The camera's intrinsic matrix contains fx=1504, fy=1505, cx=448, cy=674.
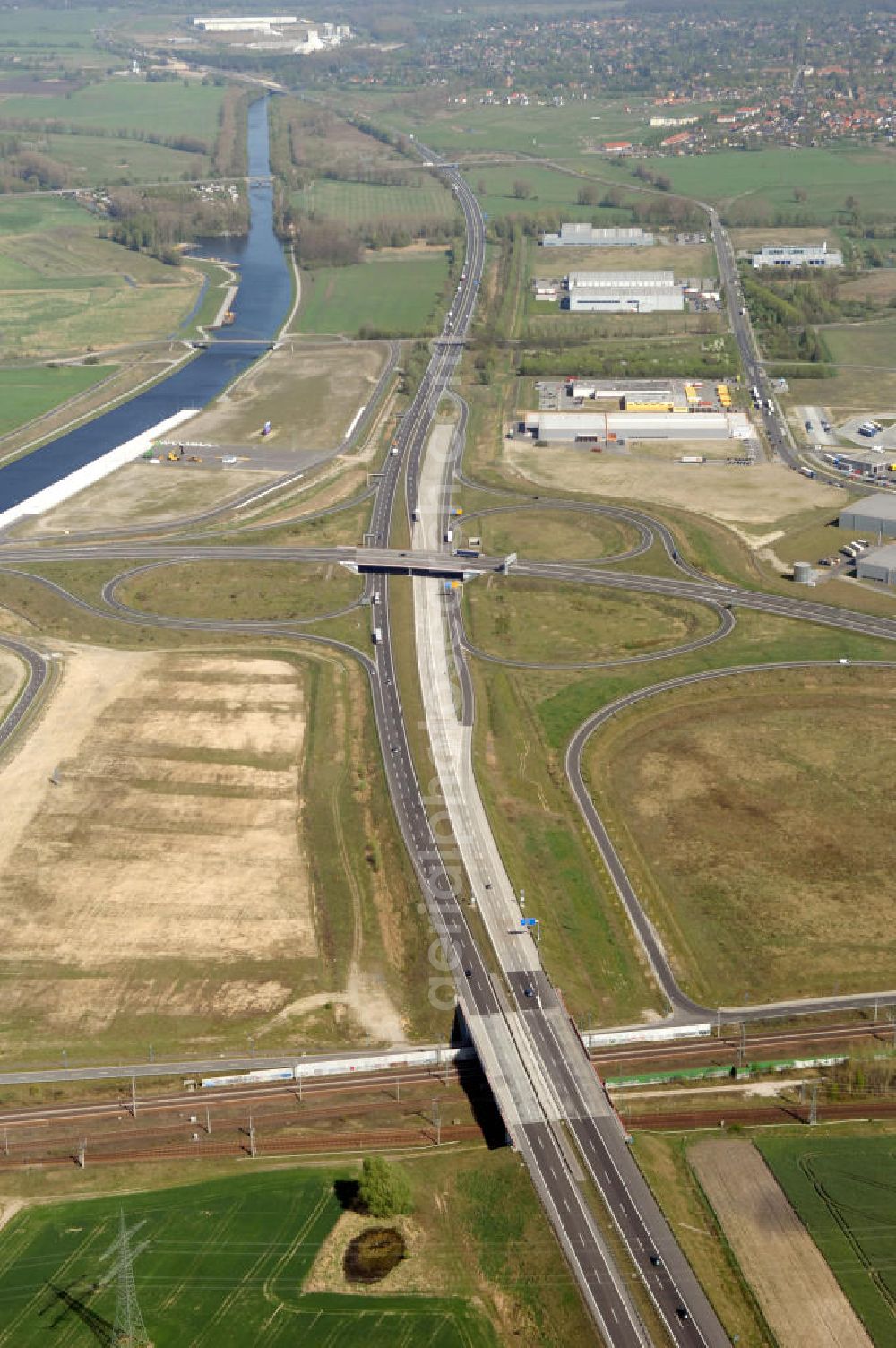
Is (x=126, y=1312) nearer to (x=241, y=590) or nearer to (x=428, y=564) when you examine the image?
(x=241, y=590)

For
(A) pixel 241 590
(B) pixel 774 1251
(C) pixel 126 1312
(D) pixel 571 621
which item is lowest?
(B) pixel 774 1251

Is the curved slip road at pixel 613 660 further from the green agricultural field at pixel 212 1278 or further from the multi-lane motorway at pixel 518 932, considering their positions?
the green agricultural field at pixel 212 1278

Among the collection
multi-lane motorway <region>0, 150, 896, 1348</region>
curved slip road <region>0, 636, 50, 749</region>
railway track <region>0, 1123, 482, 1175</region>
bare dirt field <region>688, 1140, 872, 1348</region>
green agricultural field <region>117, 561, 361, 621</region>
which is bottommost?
bare dirt field <region>688, 1140, 872, 1348</region>

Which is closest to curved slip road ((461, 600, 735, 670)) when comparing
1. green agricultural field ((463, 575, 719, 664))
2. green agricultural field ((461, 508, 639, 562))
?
green agricultural field ((463, 575, 719, 664))

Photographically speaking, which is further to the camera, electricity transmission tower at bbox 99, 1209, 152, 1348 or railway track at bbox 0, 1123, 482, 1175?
railway track at bbox 0, 1123, 482, 1175

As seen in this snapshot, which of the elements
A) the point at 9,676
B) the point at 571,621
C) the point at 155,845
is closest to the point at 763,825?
the point at 571,621

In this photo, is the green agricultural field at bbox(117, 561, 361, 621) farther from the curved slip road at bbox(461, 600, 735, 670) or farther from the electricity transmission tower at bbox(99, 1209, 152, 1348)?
the electricity transmission tower at bbox(99, 1209, 152, 1348)

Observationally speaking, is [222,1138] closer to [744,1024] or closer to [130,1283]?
[130,1283]
